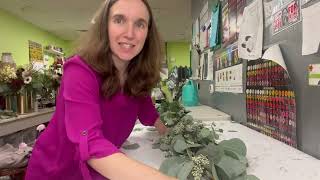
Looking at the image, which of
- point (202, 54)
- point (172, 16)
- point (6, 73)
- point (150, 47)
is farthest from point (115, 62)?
point (172, 16)

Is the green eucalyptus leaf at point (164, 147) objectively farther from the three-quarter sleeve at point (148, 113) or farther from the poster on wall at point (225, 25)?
the poster on wall at point (225, 25)

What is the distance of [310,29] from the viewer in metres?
0.78

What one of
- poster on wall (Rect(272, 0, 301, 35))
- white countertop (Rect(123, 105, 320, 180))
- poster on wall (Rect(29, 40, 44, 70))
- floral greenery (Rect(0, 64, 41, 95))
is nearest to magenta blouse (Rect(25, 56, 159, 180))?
white countertop (Rect(123, 105, 320, 180))

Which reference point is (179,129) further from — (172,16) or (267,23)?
(172,16)

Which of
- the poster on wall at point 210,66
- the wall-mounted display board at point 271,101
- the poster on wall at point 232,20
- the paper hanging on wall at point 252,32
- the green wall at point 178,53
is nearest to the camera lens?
the wall-mounted display board at point 271,101

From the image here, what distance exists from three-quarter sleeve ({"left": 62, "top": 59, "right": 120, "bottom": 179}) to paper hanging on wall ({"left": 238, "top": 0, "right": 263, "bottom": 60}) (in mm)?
674

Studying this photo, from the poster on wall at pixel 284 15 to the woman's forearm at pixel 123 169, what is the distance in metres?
0.61

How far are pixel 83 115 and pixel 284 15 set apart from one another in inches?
26.9

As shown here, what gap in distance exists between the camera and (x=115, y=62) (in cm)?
89

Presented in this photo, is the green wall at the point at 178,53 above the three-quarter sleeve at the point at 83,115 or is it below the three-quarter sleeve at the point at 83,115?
above

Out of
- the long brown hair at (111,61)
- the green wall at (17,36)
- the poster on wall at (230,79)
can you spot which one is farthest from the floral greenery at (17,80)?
the green wall at (17,36)

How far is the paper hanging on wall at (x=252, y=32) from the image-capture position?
1.11 meters

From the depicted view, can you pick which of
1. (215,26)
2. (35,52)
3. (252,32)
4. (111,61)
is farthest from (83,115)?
(35,52)

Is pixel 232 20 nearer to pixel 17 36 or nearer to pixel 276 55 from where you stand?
pixel 276 55
